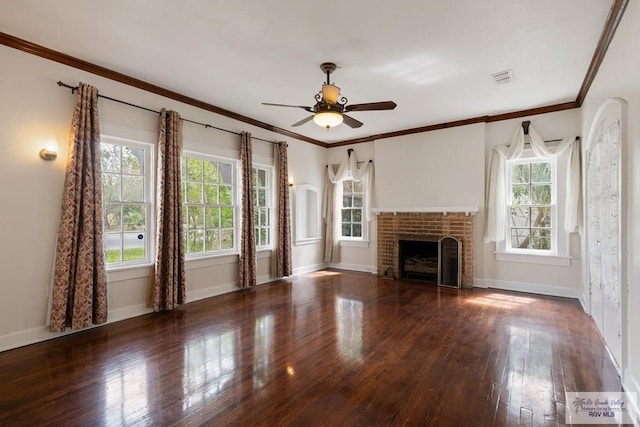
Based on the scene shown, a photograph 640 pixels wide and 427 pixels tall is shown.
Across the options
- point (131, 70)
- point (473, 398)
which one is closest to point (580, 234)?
point (473, 398)

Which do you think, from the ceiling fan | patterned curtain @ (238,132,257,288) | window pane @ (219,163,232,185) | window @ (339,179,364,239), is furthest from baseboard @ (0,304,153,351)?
window @ (339,179,364,239)

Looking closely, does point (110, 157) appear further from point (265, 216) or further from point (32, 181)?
point (265, 216)

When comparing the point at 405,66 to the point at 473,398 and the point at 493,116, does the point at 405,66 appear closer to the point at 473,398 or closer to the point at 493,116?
the point at 493,116

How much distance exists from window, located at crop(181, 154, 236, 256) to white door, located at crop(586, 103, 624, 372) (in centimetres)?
477

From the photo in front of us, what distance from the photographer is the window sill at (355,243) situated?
7.07 metres

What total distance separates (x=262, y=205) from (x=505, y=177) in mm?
4270

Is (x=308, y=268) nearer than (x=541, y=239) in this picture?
No

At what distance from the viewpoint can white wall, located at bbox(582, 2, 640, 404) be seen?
2191 mm

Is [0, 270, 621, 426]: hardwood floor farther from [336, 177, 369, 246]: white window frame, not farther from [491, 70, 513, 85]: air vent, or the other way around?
[491, 70, 513, 85]: air vent

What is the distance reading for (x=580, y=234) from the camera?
187 inches

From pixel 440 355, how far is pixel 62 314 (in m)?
3.75

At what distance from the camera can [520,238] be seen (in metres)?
5.40

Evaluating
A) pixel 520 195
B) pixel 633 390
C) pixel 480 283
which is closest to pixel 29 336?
pixel 633 390

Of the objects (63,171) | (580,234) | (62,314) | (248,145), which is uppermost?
(248,145)
